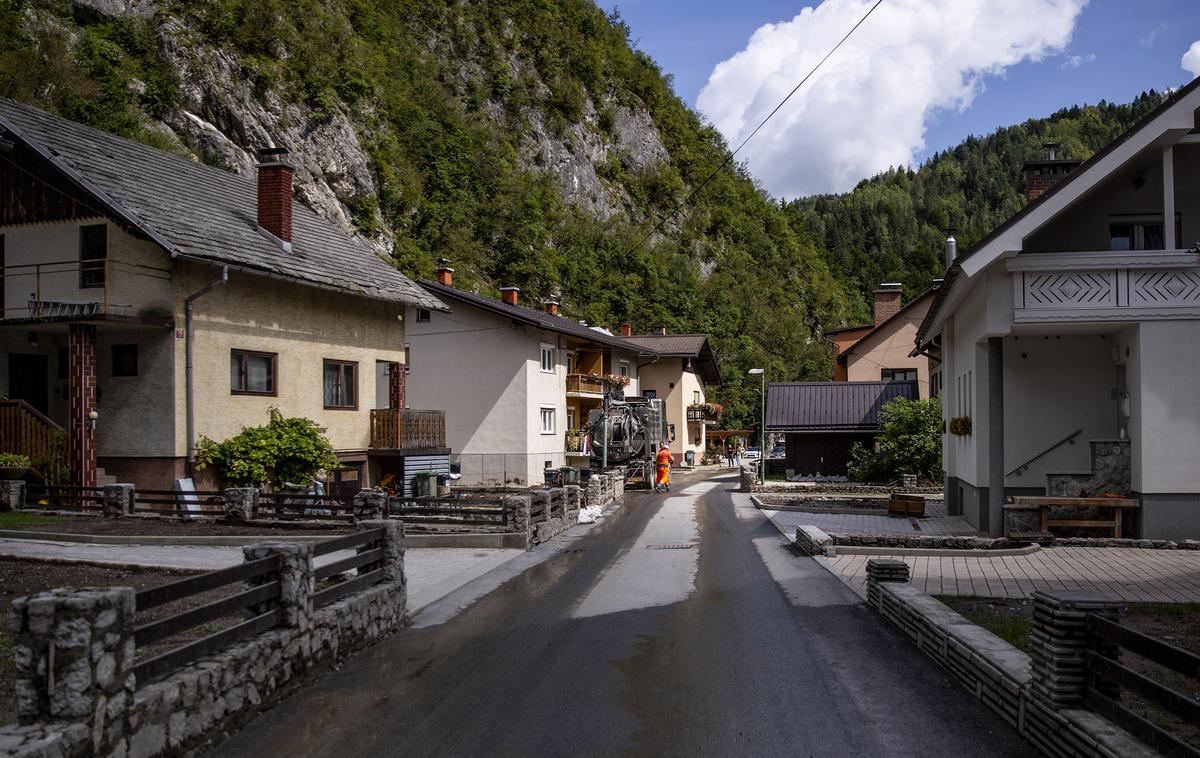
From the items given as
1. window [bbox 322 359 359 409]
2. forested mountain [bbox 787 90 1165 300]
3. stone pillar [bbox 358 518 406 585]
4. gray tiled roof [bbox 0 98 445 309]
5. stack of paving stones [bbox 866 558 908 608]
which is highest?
forested mountain [bbox 787 90 1165 300]

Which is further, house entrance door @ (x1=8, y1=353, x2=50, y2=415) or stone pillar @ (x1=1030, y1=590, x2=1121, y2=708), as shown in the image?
house entrance door @ (x1=8, y1=353, x2=50, y2=415)

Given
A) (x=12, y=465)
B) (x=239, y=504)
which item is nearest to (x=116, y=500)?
(x=239, y=504)

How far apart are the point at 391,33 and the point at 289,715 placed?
7680 cm

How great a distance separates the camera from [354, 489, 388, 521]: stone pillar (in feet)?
61.9

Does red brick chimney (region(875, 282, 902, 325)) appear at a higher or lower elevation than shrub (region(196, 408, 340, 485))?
higher

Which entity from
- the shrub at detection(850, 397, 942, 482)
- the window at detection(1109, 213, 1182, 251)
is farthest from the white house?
the shrub at detection(850, 397, 942, 482)

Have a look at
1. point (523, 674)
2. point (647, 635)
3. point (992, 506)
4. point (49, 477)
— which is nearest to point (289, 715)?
point (523, 674)

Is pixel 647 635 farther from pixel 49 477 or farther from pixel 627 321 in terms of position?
pixel 627 321

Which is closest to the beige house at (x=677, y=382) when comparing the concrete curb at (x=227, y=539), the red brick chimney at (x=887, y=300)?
the red brick chimney at (x=887, y=300)

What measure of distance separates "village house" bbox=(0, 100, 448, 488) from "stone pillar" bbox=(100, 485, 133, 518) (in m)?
1.26

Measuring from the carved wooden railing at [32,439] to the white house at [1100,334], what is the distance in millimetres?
19196

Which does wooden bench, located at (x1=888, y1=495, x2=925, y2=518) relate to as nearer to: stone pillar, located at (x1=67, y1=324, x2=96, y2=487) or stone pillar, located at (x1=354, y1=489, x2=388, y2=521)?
stone pillar, located at (x1=354, y1=489, x2=388, y2=521)

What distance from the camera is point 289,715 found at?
23.7 ft

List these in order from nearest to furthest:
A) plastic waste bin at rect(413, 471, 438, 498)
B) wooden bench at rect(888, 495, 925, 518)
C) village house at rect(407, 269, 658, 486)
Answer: wooden bench at rect(888, 495, 925, 518) < plastic waste bin at rect(413, 471, 438, 498) < village house at rect(407, 269, 658, 486)
